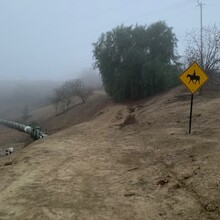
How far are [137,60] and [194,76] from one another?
101 ft

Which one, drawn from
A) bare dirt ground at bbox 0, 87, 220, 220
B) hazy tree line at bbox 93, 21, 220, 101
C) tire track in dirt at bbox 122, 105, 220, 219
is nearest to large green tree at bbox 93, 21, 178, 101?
hazy tree line at bbox 93, 21, 220, 101

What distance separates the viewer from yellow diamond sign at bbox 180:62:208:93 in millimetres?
14445

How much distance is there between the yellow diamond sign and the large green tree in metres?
29.1

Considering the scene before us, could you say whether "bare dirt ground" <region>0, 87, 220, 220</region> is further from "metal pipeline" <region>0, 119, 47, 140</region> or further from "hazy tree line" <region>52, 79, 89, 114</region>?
"hazy tree line" <region>52, 79, 89, 114</region>

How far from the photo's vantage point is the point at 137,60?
45094mm

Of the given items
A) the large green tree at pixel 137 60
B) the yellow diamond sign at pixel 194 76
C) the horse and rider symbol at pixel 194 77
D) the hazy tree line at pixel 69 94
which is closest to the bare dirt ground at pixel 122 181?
the yellow diamond sign at pixel 194 76

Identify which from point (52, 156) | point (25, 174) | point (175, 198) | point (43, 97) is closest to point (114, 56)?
point (52, 156)

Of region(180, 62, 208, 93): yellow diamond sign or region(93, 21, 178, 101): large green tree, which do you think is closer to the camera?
region(180, 62, 208, 93): yellow diamond sign

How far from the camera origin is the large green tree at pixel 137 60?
4416cm

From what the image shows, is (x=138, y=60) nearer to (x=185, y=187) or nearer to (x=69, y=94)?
(x=69, y=94)

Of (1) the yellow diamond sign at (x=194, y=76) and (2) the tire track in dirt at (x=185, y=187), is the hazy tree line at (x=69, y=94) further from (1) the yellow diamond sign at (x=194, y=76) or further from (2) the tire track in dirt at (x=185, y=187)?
(2) the tire track in dirt at (x=185, y=187)

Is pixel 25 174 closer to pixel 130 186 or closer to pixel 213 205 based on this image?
pixel 130 186

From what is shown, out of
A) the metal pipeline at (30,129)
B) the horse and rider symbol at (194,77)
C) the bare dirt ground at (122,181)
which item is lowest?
the metal pipeline at (30,129)

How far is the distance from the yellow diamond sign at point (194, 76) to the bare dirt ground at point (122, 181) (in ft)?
6.65
